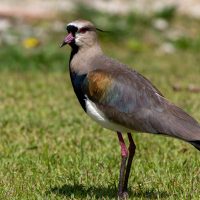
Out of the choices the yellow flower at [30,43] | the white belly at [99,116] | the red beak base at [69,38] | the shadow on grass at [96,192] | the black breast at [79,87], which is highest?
the yellow flower at [30,43]

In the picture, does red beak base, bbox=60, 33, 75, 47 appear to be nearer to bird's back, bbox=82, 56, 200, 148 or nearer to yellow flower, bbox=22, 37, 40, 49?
bird's back, bbox=82, 56, 200, 148

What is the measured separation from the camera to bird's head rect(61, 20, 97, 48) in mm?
5844

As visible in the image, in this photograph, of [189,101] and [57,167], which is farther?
[189,101]

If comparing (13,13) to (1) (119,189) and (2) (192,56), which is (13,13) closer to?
(2) (192,56)

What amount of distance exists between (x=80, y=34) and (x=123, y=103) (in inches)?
27.8

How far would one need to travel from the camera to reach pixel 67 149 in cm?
738

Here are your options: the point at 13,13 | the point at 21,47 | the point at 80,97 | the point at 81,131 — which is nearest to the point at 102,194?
the point at 80,97

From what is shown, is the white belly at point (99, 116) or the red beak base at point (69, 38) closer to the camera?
the white belly at point (99, 116)

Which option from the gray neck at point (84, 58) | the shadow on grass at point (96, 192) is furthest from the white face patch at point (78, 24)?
the shadow on grass at point (96, 192)

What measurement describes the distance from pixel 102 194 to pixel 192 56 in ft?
27.8

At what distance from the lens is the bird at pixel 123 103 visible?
540cm

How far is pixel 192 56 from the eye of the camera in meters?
14.0

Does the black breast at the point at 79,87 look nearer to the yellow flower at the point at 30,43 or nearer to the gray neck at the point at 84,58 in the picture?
the gray neck at the point at 84,58

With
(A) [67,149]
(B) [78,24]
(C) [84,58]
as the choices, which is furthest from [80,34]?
(A) [67,149]
